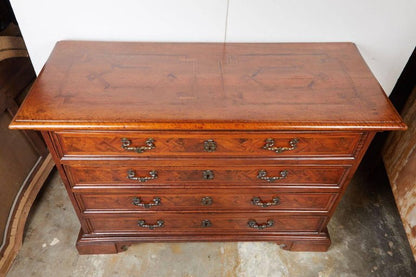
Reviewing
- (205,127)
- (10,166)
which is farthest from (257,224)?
(10,166)

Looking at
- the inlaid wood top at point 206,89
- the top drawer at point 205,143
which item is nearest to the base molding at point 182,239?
the top drawer at point 205,143

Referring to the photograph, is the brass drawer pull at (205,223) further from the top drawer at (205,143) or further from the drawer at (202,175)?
the top drawer at (205,143)

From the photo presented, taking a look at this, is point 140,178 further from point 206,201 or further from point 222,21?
point 222,21

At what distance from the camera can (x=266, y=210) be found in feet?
5.69

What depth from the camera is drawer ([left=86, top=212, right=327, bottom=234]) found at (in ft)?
5.75

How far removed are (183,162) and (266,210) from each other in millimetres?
582

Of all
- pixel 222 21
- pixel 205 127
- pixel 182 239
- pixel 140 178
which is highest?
pixel 222 21

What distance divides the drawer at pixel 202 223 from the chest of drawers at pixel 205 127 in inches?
0.4

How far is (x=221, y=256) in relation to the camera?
1971mm

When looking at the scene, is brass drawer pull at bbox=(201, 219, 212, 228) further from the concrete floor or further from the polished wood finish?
the polished wood finish

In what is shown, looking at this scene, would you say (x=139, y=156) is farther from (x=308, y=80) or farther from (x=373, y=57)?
(x=373, y=57)

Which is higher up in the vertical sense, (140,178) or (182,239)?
(140,178)

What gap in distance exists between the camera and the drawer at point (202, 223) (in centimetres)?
175

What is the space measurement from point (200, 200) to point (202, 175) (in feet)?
0.68
